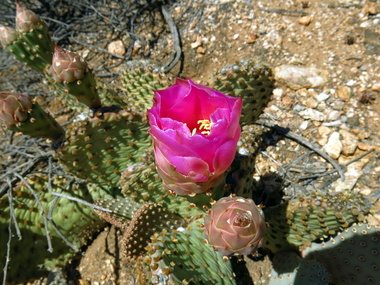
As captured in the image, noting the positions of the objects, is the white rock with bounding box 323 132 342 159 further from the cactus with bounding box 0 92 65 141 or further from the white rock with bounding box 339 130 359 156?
the cactus with bounding box 0 92 65 141

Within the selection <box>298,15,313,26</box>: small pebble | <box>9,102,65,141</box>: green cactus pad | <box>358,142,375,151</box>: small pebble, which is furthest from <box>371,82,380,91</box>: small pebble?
<box>9,102,65,141</box>: green cactus pad

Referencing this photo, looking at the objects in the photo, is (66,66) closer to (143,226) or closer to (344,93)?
(143,226)

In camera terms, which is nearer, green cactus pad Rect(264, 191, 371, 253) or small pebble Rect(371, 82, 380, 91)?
green cactus pad Rect(264, 191, 371, 253)

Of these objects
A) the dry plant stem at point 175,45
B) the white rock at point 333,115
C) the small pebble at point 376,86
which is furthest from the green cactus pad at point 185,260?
the dry plant stem at point 175,45

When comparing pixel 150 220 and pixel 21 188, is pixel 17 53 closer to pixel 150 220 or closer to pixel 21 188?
pixel 21 188

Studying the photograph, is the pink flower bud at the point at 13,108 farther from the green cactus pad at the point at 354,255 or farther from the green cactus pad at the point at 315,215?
the green cactus pad at the point at 354,255

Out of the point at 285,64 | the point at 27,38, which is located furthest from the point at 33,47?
the point at 285,64

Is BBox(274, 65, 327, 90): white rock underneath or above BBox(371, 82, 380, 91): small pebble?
above
